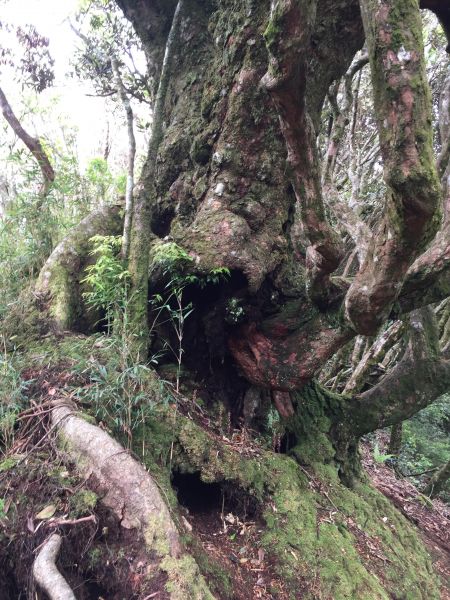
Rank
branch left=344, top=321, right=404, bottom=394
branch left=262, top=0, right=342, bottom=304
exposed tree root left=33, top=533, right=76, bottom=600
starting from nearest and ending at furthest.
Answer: exposed tree root left=33, top=533, right=76, bottom=600
branch left=262, top=0, right=342, bottom=304
branch left=344, top=321, right=404, bottom=394

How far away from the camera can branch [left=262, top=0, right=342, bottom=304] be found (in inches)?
80.6

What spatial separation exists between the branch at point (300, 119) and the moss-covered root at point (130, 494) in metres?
1.92

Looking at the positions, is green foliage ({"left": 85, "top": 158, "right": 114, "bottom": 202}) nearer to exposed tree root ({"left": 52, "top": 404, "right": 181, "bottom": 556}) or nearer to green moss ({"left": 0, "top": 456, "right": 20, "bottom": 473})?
exposed tree root ({"left": 52, "top": 404, "right": 181, "bottom": 556})

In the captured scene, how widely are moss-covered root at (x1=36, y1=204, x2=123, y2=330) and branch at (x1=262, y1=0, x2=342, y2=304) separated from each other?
2248 millimetres

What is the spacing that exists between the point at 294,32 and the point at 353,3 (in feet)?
7.29

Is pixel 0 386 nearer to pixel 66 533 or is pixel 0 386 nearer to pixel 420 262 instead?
pixel 66 533

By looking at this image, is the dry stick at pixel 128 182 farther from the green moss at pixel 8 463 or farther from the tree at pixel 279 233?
the green moss at pixel 8 463

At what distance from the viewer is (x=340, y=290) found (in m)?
3.55

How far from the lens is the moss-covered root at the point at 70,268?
3936 millimetres

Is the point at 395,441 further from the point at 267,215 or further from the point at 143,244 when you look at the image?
the point at 143,244

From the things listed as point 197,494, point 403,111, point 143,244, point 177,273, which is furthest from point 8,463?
point 403,111

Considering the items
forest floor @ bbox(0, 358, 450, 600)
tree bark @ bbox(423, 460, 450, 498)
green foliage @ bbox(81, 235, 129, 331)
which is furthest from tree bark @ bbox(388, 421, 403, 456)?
green foliage @ bbox(81, 235, 129, 331)

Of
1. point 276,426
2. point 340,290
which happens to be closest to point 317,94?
point 340,290

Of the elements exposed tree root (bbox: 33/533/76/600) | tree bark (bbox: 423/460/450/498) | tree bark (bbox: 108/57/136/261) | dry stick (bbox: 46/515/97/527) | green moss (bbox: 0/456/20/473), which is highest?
tree bark (bbox: 108/57/136/261)
